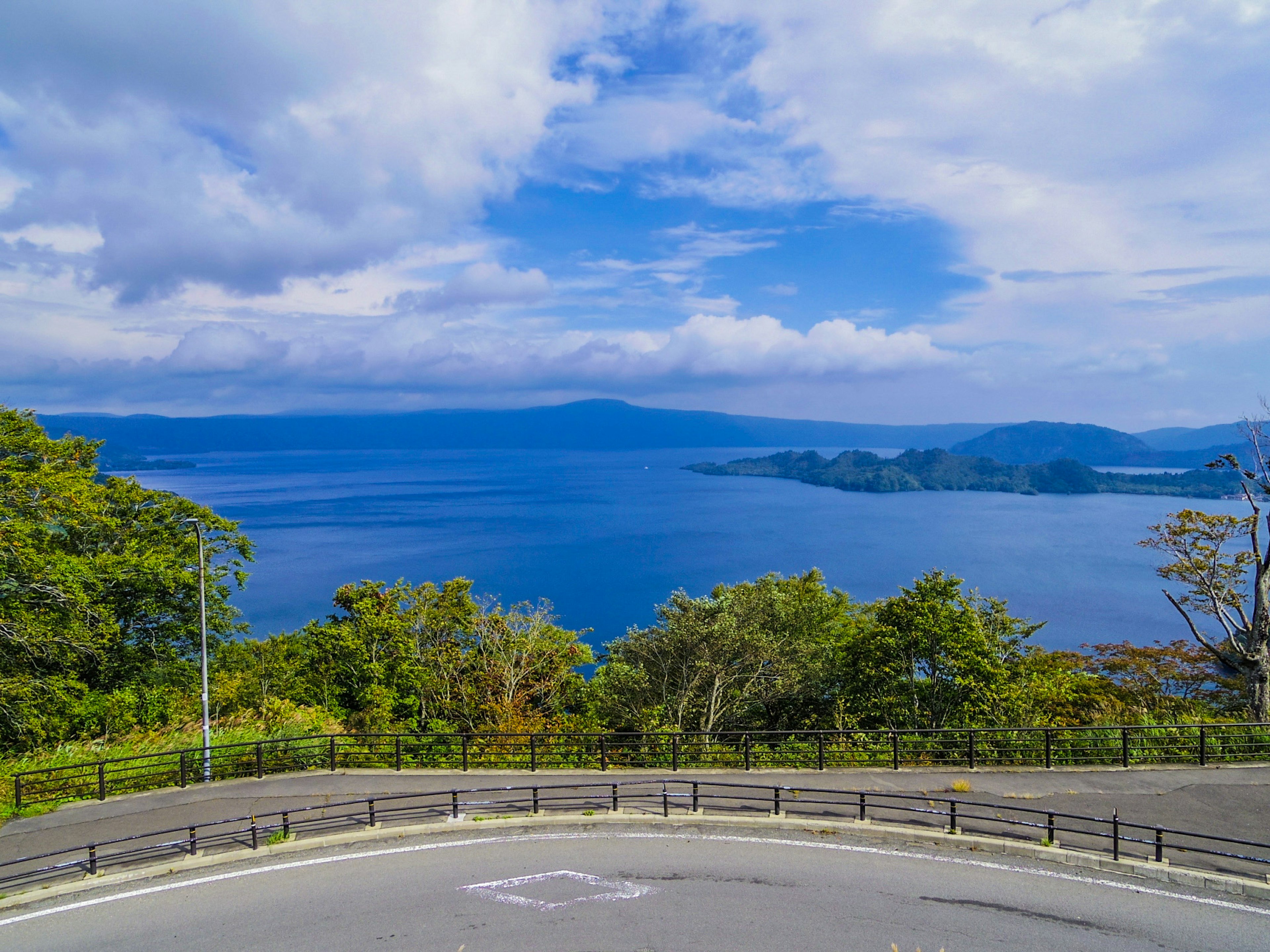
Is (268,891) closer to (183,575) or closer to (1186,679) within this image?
(183,575)

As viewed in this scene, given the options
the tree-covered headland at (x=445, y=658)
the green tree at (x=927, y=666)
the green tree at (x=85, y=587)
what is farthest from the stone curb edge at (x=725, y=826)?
the green tree at (x=85, y=587)

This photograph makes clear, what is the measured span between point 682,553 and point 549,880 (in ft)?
373

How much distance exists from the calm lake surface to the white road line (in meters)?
68.4

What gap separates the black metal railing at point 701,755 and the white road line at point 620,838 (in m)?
2.11

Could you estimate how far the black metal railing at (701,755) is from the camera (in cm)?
1243

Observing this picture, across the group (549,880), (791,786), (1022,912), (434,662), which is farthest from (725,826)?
(434,662)

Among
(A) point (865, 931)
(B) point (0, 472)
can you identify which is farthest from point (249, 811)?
(B) point (0, 472)

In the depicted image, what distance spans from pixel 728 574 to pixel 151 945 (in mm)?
97323

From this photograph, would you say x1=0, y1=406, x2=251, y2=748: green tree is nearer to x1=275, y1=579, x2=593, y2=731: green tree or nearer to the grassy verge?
the grassy verge

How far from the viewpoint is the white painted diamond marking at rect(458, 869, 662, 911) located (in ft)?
28.2

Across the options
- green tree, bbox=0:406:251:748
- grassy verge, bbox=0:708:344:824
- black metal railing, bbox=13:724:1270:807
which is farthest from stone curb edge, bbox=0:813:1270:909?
green tree, bbox=0:406:251:748

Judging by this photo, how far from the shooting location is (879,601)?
2822 cm

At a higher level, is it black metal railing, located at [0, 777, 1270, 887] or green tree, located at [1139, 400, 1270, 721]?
green tree, located at [1139, 400, 1270, 721]

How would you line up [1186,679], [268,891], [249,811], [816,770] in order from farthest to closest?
[1186,679] < [816,770] < [249,811] < [268,891]
